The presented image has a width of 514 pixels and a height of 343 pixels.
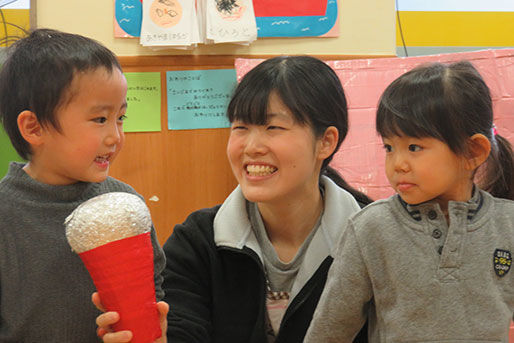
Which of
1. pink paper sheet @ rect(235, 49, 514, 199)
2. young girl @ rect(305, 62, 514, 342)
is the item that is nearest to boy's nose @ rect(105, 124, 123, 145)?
young girl @ rect(305, 62, 514, 342)

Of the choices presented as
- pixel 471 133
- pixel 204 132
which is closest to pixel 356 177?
pixel 204 132

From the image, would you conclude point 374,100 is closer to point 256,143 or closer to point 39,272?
point 256,143

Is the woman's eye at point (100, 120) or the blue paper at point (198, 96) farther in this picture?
the blue paper at point (198, 96)

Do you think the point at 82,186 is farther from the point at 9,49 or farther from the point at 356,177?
the point at 356,177

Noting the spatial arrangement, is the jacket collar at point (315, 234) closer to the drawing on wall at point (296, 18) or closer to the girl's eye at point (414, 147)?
the girl's eye at point (414, 147)

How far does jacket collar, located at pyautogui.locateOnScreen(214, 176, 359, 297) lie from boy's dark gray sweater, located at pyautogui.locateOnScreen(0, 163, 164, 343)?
36 cm

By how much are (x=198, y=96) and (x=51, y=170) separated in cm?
105

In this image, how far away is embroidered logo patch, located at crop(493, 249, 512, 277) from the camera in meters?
0.85

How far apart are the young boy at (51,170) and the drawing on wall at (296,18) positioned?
109cm

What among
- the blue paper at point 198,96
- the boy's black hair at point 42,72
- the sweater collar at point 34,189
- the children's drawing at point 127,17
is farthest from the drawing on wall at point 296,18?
the sweater collar at point 34,189

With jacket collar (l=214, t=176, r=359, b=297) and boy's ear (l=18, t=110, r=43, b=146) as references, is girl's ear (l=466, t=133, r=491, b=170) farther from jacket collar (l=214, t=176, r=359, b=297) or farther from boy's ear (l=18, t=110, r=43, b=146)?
boy's ear (l=18, t=110, r=43, b=146)

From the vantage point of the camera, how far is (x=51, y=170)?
94 cm

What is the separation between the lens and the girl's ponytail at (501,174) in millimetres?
977

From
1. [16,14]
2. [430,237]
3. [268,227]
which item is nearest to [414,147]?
[430,237]
